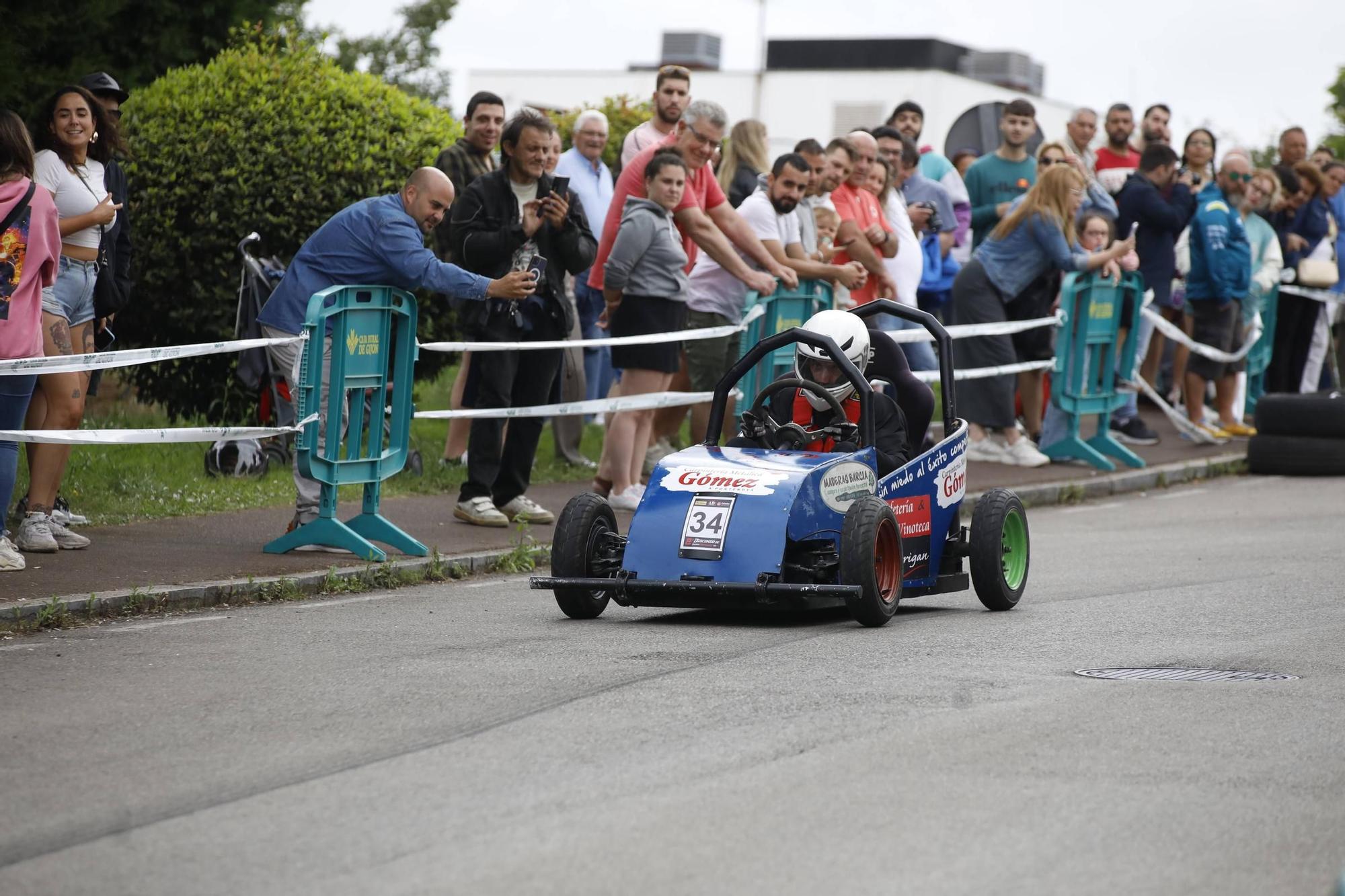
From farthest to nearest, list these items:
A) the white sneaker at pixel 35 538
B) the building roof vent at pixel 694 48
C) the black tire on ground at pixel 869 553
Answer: the building roof vent at pixel 694 48, the white sneaker at pixel 35 538, the black tire on ground at pixel 869 553

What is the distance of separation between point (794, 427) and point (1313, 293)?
1272 centimetres

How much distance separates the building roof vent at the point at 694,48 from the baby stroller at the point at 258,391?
148ft

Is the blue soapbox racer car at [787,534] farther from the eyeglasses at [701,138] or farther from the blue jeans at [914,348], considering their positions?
the blue jeans at [914,348]

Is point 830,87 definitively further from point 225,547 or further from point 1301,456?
point 225,547

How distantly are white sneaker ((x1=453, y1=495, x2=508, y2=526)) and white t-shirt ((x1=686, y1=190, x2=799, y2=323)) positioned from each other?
8.32 ft

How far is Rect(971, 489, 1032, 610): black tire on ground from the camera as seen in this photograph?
9633 mm

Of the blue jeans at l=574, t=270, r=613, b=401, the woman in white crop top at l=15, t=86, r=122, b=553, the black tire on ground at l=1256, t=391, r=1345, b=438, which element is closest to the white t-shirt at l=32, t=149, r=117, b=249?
the woman in white crop top at l=15, t=86, r=122, b=553

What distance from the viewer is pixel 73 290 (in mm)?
10703

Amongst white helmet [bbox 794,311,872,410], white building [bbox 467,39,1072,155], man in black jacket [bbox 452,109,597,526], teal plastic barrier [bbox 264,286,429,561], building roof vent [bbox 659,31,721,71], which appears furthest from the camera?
building roof vent [bbox 659,31,721,71]

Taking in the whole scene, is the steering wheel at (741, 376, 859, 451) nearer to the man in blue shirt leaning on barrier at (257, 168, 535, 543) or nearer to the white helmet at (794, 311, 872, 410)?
the white helmet at (794, 311, 872, 410)

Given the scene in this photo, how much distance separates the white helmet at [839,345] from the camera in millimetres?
9664

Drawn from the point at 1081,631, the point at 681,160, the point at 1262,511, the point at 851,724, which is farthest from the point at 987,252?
the point at 851,724

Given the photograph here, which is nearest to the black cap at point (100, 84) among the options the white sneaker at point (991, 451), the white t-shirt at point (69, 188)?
the white t-shirt at point (69, 188)

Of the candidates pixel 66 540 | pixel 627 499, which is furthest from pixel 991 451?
pixel 66 540
